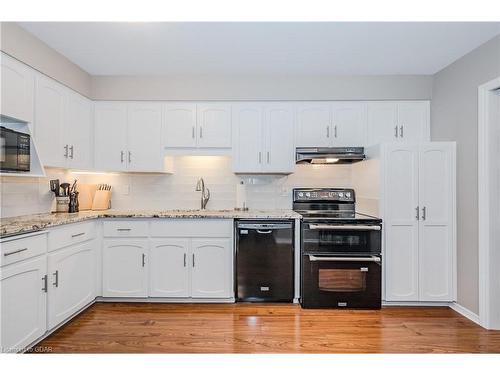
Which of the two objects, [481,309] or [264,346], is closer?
[264,346]

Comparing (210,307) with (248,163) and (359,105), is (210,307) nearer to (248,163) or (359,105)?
(248,163)

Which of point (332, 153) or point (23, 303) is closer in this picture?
point (23, 303)

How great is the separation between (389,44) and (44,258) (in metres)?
3.28

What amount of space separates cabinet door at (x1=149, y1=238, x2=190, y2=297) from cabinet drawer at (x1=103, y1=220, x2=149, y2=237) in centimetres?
21

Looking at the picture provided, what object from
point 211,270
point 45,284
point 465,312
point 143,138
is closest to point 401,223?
point 465,312

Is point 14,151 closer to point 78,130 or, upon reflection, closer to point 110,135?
point 78,130

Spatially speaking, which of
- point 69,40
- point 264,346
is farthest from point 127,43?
point 264,346

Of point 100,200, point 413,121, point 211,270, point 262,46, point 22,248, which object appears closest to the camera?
point 22,248

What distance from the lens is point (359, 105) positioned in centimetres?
335

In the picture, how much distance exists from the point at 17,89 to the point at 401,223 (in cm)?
353

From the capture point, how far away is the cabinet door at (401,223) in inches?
115

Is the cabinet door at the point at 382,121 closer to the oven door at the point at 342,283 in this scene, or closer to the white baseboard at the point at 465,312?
the oven door at the point at 342,283

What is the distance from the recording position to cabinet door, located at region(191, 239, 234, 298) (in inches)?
118

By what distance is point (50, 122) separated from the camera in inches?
105
